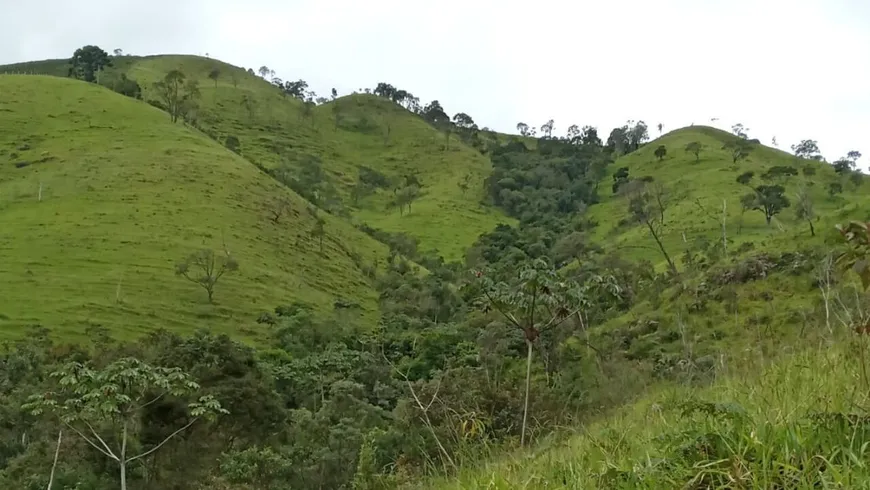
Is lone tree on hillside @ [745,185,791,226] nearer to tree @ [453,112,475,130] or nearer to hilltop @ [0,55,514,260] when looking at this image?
hilltop @ [0,55,514,260]

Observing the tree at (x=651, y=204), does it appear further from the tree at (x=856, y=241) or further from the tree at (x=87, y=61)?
the tree at (x=87, y=61)

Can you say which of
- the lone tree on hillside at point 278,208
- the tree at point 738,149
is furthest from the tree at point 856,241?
the tree at point 738,149

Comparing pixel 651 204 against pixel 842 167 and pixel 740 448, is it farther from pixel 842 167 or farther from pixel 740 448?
pixel 740 448

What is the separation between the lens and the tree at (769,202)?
244ft

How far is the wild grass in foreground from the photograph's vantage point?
8.11ft

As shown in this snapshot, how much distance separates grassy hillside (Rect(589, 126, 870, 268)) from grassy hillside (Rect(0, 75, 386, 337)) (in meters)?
A: 32.1

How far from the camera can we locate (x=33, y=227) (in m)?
63.5

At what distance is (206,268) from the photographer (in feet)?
197

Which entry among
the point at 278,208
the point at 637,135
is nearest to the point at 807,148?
the point at 637,135

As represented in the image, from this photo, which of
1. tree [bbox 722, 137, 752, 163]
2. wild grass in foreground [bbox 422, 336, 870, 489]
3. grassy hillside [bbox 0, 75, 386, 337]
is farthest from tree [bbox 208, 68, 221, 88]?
wild grass in foreground [bbox 422, 336, 870, 489]

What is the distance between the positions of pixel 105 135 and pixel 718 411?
94.9 metres

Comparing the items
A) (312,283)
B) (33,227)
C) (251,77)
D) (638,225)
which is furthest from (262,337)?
(251,77)

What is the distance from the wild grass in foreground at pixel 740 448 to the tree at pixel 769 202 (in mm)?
76400

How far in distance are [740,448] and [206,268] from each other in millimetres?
60906
